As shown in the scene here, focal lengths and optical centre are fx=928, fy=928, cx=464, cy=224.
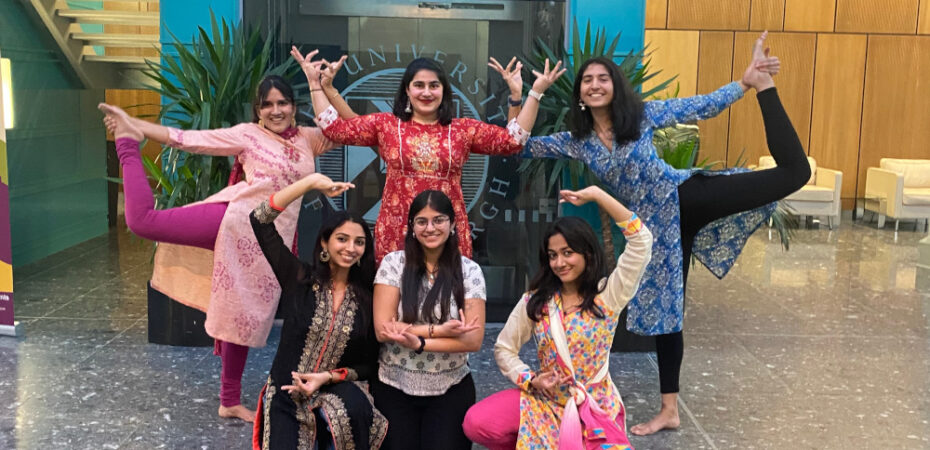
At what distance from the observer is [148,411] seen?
3.71m

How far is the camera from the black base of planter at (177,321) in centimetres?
465

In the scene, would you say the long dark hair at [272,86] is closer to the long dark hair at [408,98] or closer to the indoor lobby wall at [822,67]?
the long dark hair at [408,98]

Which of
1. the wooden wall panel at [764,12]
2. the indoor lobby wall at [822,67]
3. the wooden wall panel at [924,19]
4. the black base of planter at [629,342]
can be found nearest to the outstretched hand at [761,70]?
the black base of planter at [629,342]

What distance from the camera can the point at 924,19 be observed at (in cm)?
1151

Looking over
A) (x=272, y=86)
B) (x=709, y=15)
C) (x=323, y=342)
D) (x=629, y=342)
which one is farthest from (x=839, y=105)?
(x=323, y=342)

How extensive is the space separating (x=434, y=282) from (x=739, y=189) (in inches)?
49.9

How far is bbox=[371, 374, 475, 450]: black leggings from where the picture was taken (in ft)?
9.78

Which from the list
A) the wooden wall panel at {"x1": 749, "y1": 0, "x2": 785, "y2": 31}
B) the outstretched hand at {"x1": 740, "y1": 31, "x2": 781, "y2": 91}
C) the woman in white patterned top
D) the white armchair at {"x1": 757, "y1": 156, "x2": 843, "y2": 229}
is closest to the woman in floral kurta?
the woman in white patterned top

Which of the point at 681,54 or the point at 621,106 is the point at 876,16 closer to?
the point at 681,54

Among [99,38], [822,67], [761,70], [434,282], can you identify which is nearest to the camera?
[434,282]

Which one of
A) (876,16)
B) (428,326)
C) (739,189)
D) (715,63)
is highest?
(876,16)

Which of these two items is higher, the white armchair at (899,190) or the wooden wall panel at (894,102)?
the wooden wall panel at (894,102)

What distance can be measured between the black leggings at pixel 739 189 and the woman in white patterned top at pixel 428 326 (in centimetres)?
97

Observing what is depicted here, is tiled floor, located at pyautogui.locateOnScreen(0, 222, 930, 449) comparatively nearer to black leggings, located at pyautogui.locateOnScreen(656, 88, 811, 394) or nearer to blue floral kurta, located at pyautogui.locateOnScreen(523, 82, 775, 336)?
black leggings, located at pyautogui.locateOnScreen(656, 88, 811, 394)
